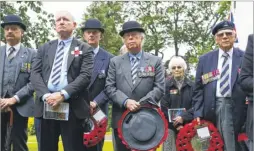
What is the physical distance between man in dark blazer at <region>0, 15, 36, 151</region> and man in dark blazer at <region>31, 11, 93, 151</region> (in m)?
0.57

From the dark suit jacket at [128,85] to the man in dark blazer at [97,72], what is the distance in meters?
0.46

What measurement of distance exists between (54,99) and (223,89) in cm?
201

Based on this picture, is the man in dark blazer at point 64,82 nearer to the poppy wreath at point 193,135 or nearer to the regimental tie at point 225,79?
the poppy wreath at point 193,135

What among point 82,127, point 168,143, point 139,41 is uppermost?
point 139,41

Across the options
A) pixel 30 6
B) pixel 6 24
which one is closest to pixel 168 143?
pixel 6 24

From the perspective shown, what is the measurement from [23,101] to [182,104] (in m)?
2.29

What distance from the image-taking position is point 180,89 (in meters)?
7.26

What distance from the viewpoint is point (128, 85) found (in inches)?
241

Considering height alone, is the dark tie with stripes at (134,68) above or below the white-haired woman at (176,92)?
above

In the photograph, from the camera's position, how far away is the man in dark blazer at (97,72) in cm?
667

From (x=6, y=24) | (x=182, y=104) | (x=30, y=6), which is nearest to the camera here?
(x=6, y=24)

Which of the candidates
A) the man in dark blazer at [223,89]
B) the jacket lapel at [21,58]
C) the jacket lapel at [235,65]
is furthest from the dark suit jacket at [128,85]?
the jacket lapel at [21,58]

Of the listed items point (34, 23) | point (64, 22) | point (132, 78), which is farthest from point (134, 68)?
point (34, 23)

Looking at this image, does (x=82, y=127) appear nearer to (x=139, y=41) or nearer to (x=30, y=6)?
(x=139, y=41)
